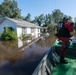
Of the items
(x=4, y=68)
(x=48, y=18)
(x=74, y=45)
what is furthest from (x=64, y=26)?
(x=48, y=18)

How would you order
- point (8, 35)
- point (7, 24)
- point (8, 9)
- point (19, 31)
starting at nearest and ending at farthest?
1. point (8, 35)
2. point (7, 24)
3. point (19, 31)
4. point (8, 9)

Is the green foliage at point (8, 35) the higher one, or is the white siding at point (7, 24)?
the white siding at point (7, 24)

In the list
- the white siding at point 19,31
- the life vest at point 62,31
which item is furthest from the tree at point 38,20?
the life vest at point 62,31

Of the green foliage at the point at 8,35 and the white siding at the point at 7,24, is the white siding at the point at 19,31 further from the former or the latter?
the green foliage at the point at 8,35

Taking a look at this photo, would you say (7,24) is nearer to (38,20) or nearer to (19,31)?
(19,31)

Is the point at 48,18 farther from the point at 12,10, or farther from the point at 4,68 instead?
the point at 4,68

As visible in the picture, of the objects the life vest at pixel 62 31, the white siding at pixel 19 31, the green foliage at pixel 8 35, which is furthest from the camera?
the white siding at pixel 19 31

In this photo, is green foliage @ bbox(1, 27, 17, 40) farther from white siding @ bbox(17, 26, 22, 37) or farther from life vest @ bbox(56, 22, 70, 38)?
life vest @ bbox(56, 22, 70, 38)

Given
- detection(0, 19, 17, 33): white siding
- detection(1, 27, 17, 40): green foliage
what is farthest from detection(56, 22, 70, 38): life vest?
detection(0, 19, 17, 33): white siding

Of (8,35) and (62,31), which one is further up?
(62,31)

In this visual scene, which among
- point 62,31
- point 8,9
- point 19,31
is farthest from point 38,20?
point 62,31

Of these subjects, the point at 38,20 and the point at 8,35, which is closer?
the point at 8,35

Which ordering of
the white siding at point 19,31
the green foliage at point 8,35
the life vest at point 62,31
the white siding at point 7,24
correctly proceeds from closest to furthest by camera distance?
the life vest at point 62,31 → the green foliage at point 8,35 → the white siding at point 7,24 → the white siding at point 19,31

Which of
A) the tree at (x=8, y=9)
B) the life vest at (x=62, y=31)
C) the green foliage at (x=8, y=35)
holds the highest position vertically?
the tree at (x=8, y=9)
